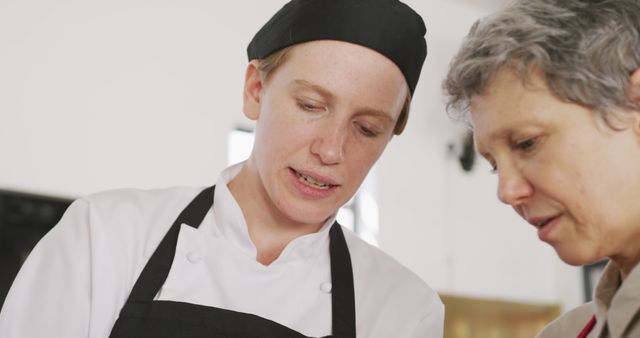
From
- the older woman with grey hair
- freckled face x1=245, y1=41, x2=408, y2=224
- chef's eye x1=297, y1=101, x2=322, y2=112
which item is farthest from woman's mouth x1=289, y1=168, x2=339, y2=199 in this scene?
the older woman with grey hair

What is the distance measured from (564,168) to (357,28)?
1.87ft

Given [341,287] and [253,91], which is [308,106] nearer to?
[253,91]

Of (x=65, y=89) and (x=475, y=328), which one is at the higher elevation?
(x=65, y=89)

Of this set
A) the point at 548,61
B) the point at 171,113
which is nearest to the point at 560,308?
the point at 171,113

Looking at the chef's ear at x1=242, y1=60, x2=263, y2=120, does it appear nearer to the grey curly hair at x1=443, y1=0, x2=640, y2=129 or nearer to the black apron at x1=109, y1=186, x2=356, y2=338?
the black apron at x1=109, y1=186, x2=356, y2=338

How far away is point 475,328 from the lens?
4738 mm

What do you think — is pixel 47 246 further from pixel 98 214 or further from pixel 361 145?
pixel 361 145

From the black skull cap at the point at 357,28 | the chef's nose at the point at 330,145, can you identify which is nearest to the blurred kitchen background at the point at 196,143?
the black skull cap at the point at 357,28

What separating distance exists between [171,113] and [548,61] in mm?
2946

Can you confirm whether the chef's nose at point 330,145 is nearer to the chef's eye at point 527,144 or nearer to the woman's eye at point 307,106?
the woman's eye at point 307,106

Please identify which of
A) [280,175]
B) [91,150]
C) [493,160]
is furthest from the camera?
[91,150]

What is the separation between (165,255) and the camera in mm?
1454

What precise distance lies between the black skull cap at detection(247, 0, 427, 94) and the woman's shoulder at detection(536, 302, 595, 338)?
53cm

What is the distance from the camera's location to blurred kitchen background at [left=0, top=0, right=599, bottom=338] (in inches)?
134
